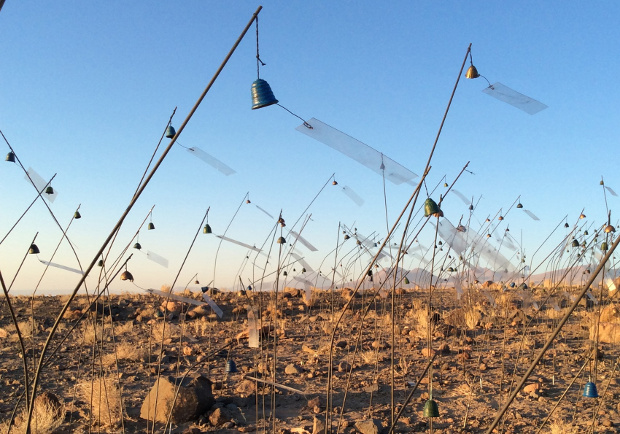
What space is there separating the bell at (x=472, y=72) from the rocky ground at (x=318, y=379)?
113cm

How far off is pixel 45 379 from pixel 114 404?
204 cm

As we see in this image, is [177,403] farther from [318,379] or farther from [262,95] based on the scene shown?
[262,95]

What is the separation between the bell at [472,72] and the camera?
191 cm

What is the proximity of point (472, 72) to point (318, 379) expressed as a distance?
487cm

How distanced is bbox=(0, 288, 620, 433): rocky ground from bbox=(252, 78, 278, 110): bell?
3.67 feet

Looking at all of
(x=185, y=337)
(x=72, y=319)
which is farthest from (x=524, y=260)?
(x=72, y=319)

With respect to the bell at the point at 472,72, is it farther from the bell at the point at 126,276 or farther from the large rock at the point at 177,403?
the large rock at the point at 177,403

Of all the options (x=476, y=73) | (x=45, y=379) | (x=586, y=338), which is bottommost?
(x=45, y=379)

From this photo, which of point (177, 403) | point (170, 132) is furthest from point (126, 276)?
point (170, 132)

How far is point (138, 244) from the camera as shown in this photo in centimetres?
442

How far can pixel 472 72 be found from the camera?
1.92 m

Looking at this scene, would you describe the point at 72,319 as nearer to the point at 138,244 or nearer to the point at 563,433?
the point at 138,244

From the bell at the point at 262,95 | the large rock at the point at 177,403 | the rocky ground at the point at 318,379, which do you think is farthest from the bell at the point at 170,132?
the large rock at the point at 177,403

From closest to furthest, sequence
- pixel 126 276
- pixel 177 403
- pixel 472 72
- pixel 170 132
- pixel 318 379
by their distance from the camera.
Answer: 1. pixel 472 72
2. pixel 170 132
3. pixel 126 276
4. pixel 177 403
5. pixel 318 379
